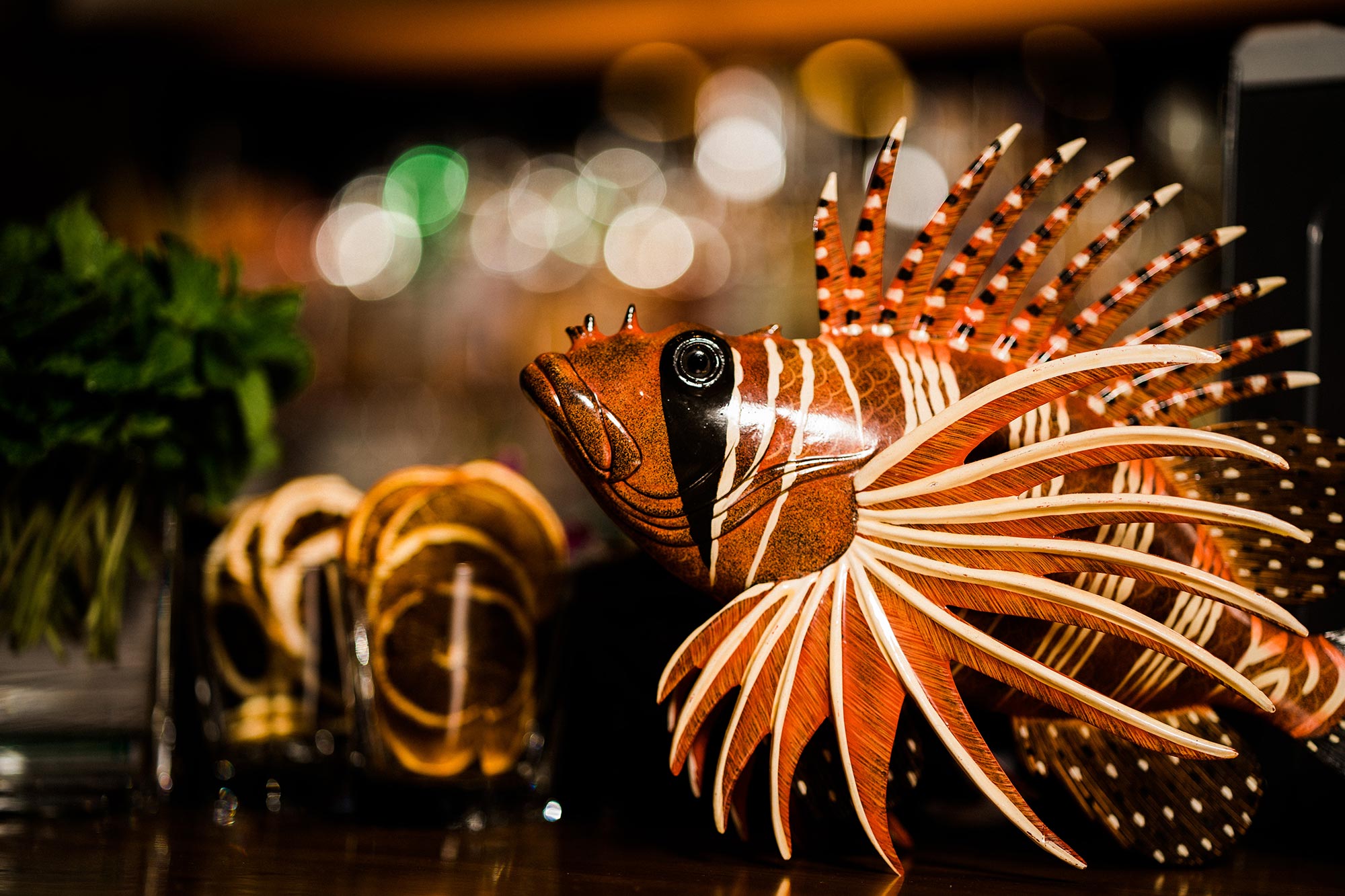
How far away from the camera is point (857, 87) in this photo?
6.20 ft

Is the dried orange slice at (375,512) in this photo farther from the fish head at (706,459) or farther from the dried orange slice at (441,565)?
the fish head at (706,459)

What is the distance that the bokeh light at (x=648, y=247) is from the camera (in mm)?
1987

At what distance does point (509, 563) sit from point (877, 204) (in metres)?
0.28

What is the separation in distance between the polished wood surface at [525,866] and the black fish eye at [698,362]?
212 millimetres

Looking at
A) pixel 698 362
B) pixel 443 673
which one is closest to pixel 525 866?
pixel 443 673

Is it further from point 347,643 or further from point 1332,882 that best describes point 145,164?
point 1332,882

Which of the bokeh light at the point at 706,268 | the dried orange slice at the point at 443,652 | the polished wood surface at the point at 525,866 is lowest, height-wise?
the polished wood surface at the point at 525,866

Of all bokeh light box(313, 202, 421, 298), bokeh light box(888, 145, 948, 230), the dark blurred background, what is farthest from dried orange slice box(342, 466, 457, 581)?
bokeh light box(313, 202, 421, 298)

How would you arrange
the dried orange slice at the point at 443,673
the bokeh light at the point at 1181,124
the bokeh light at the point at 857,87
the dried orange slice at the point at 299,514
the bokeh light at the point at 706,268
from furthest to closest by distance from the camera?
the bokeh light at the point at 706,268, the bokeh light at the point at 857,87, the bokeh light at the point at 1181,124, the dried orange slice at the point at 299,514, the dried orange slice at the point at 443,673

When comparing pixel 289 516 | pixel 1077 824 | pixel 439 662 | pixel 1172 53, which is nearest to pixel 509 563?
pixel 439 662

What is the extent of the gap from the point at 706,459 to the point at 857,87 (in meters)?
1.56

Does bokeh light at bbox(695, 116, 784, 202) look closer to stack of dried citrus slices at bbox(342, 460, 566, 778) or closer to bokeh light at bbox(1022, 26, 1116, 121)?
bokeh light at bbox(1022, 26, 1116, 121)

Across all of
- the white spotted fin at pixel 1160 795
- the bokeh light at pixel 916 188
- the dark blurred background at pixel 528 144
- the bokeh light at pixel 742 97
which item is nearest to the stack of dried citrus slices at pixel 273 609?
the white spotted fin at pixel 1160 795

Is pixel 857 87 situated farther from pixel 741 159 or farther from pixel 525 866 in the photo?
pixel 525 866
